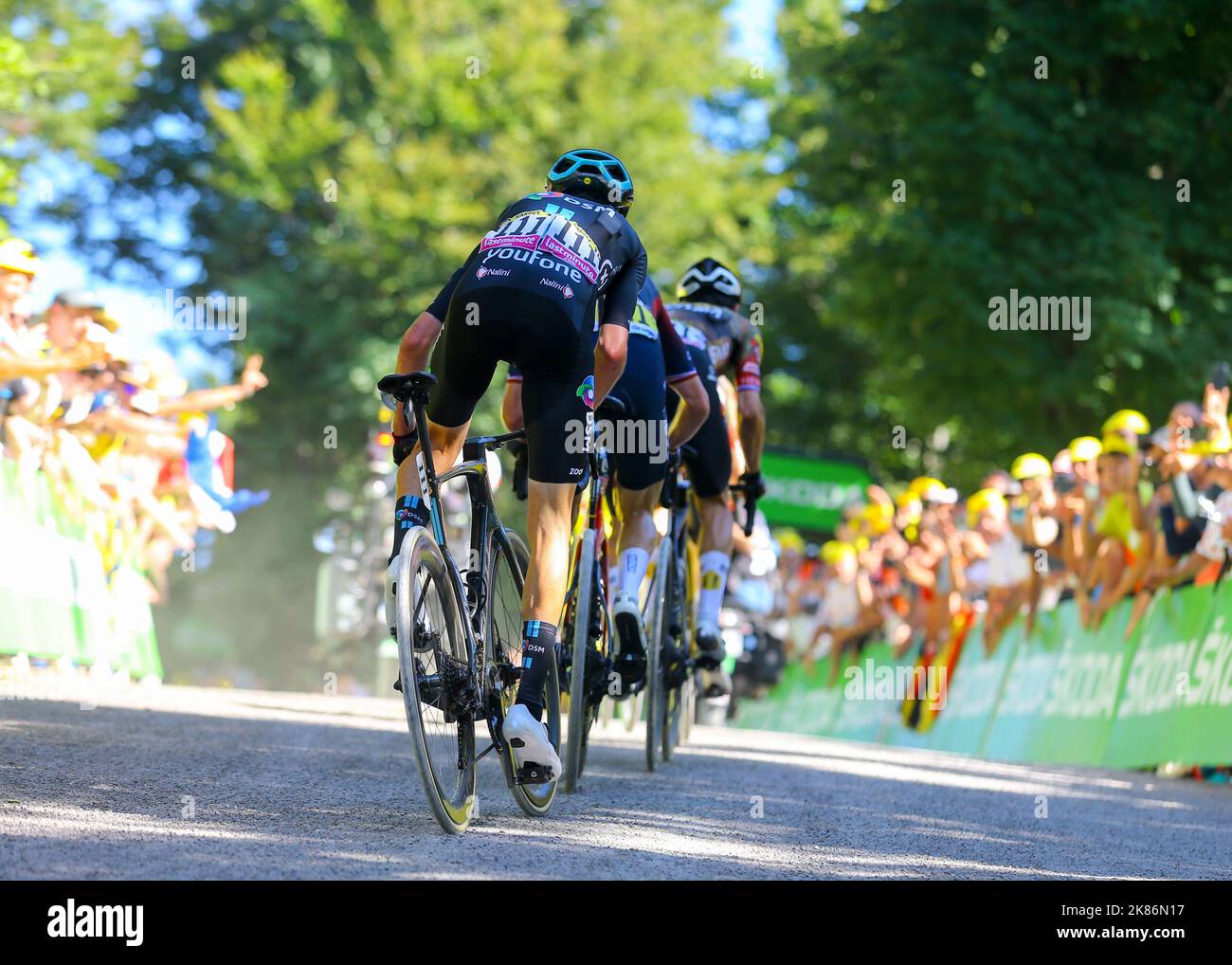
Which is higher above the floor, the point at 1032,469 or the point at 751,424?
the point at 1032,469

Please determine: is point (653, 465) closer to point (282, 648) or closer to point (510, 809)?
point (510, 809)

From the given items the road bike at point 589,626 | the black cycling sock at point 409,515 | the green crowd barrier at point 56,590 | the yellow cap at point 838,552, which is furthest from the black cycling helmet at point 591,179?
the yellow cap at point 838,552

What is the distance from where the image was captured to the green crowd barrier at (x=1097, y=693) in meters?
12.5

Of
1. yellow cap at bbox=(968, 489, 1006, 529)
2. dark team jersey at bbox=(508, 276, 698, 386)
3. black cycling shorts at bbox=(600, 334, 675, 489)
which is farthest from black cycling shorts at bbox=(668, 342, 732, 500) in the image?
yellow cap at bbox=(968, 489, 1006, 529)

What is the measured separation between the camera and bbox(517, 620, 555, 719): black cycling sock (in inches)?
262

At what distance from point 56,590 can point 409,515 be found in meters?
8.08

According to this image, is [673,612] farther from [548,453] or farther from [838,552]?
[838,552]

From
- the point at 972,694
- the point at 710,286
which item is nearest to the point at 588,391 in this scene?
the point at 710,286

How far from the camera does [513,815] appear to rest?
282 inches

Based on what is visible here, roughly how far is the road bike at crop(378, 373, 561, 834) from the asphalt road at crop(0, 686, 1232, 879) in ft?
0.62

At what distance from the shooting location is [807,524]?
29047 mm

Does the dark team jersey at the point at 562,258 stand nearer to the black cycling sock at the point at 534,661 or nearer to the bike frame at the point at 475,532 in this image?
the bike frame at the point at 475,532

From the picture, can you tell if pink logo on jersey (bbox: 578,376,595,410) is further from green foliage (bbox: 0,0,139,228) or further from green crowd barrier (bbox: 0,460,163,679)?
green foliage (bbox: 0,0,139,228)
